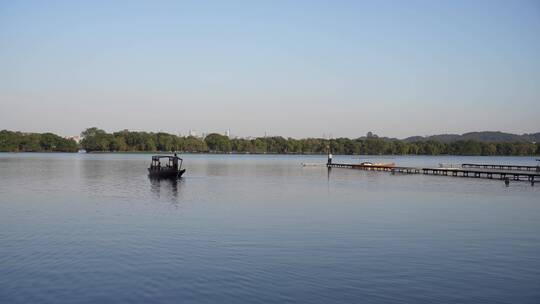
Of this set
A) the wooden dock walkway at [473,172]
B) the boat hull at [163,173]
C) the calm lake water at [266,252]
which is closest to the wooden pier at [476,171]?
the wooden dock walkway at [473,172]

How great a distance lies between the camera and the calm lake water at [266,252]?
536 inches

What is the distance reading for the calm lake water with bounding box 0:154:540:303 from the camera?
13.6 m

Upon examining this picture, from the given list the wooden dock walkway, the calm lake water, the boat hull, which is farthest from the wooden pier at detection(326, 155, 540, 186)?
the boat hull

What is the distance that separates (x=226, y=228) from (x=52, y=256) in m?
7.91

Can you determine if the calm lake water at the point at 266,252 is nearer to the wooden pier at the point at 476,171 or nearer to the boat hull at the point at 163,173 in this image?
the boat hull at the point at 163,173

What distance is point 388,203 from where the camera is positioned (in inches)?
1374

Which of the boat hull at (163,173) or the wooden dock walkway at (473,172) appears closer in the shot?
the boat hull at (163,173)

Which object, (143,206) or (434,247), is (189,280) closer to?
(434,247)

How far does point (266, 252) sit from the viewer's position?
1822cm

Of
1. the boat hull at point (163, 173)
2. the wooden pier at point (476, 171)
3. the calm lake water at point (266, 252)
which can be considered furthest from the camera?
the wooden pier at point (476, 171)

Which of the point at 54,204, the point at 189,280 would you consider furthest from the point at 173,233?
the point at 54,204

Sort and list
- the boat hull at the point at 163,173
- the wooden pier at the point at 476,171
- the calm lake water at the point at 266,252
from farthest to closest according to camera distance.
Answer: the wooden pier at the point at 476,171 → the boat hull at the point at 163,173 → the calm lake water at the point at 266,252

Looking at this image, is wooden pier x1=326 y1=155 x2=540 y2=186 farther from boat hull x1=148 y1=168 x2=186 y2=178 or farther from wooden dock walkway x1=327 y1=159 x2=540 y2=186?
boat hull x1=148 y1=168 x2=186 y2=178

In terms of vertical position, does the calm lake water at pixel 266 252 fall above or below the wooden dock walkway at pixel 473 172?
below
